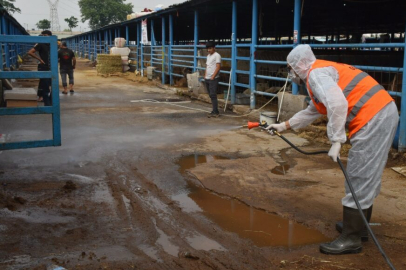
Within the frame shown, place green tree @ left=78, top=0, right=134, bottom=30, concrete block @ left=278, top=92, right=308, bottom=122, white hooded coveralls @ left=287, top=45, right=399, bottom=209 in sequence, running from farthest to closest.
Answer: green tree @ left=78, top=0, right=134, bottom=30
concrete block @ left=278, top=92, right=308, bottom=122
white hooded coveralls @ left=287, top=45, right=399, bottom=209

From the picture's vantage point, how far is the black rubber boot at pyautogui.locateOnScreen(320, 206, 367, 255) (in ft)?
12.9

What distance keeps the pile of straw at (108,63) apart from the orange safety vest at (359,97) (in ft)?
77.1

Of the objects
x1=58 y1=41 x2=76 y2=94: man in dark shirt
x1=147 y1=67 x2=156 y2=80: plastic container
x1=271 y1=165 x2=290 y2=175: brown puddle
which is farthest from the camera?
x1=147 y1=67 x2=156 y2=80: plastic container

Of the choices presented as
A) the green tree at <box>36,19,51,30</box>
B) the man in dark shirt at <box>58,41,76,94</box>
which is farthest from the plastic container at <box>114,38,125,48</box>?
the green tree at <box>36,19,51,30</box>

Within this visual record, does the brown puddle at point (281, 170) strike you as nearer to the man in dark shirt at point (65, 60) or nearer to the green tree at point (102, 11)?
the man in dark shirt at point (65, 60)

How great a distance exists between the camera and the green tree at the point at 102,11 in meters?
83.3

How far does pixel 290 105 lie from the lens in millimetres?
10016

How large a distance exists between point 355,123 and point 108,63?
2376 centimetres

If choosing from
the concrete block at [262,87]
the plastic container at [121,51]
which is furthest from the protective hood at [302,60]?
the plastic container at [121,51]

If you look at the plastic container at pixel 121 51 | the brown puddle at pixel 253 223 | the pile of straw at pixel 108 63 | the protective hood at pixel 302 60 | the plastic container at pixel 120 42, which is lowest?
the brown puddle at pixel 253 223

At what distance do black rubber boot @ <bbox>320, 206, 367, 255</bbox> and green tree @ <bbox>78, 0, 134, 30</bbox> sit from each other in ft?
276

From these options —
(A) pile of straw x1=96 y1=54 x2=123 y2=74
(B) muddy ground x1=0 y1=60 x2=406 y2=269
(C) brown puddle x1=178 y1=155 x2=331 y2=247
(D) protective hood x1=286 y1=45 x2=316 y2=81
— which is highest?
(D) protective hood x1=286 y1=45 x2=316 y2=81

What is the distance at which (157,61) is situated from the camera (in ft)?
72.5

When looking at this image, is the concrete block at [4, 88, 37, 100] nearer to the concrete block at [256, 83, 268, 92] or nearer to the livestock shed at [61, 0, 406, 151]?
the livestock shed at [61, 0, 406, 151]
